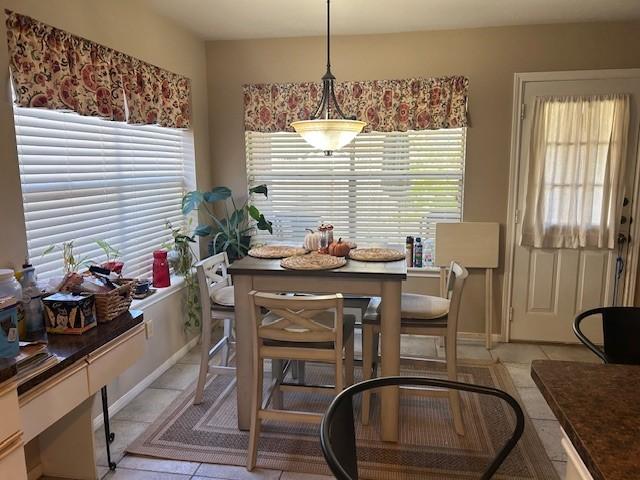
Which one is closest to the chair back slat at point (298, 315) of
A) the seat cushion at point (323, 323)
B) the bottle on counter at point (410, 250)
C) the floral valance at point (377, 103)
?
the seat cushion at point (323, 323)

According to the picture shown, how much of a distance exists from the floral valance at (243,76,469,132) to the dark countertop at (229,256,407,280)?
5.47 feet

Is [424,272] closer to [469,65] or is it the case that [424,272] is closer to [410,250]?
[410,250]

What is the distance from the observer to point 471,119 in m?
3.75

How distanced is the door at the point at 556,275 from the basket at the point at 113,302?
299cm

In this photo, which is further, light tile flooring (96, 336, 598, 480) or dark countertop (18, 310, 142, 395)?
light tile flooring (96, 336, 598, 480)

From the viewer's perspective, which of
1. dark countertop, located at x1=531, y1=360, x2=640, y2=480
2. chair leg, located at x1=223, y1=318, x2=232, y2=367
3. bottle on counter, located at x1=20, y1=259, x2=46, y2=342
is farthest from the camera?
chair leg, located at x1=223, y1=318, x2=232, y2=367

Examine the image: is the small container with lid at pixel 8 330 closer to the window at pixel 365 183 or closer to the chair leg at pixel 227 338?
the chair leg at pixel 227 338

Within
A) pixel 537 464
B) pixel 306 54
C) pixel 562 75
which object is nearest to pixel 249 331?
pixel 537 464

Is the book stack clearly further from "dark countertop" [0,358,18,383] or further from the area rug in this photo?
the area rug

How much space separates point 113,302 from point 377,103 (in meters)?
2.58

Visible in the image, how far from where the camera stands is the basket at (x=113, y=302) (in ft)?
6.98

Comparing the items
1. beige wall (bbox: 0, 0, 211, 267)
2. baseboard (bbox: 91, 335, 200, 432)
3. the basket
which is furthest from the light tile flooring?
beige wall (bbox: 0, 0, 211, 267)

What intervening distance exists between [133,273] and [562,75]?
3.47 meters

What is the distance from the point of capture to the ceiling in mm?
3088
